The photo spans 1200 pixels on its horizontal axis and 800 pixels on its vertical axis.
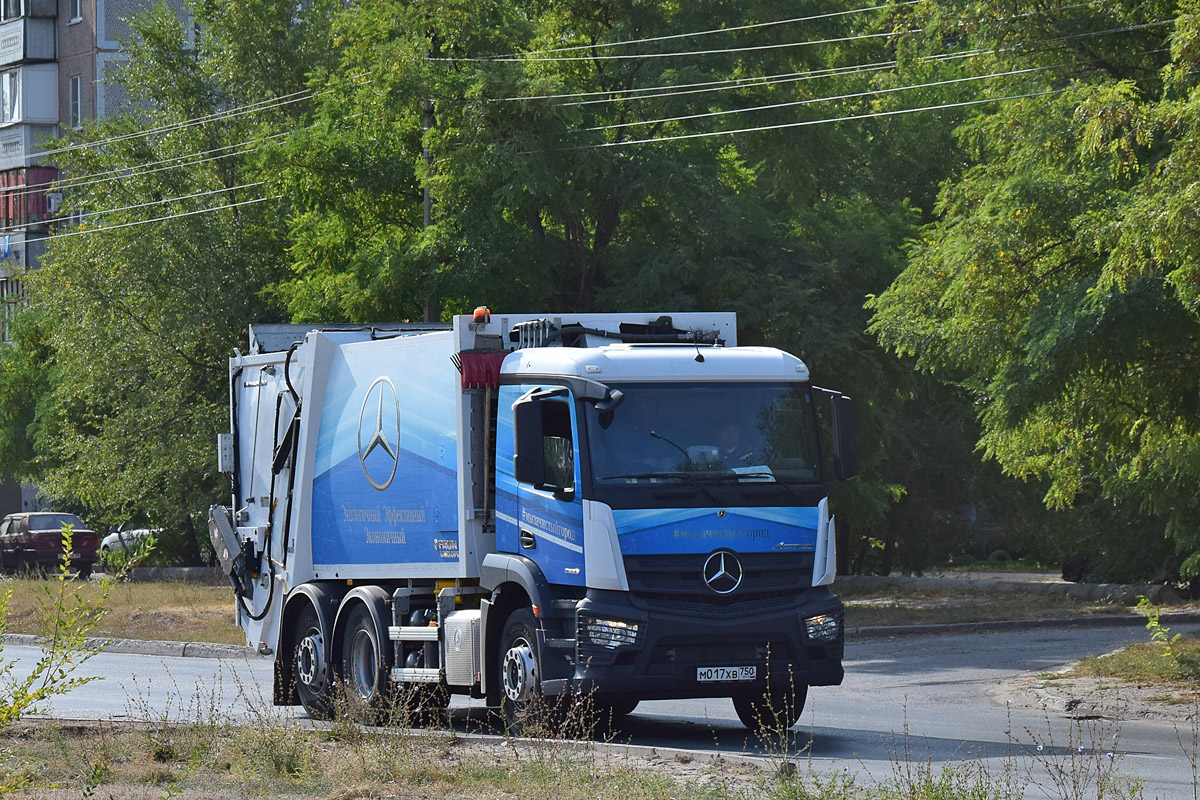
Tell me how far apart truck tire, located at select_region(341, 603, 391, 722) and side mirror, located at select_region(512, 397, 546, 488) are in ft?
7.73

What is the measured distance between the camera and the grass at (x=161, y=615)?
23.3m

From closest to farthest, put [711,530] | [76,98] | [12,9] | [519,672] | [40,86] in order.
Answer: [711,530] < [519,672] < [40,86] < [76,98] < [12,9]

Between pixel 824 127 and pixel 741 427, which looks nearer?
pixel 741 427

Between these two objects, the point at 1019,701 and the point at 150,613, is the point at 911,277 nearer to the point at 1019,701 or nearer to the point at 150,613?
the point at 1019,701

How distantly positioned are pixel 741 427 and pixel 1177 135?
590 centimetres

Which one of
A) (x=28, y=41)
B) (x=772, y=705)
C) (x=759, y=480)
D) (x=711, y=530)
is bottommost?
(x=772, y=705)

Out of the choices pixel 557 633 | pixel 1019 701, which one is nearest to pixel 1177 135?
pixel 1019 701

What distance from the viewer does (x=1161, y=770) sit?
1048 cm

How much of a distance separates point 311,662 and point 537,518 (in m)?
3.54

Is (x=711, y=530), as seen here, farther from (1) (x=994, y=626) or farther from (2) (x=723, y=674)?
(1) (x=994, y=626)

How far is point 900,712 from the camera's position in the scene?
48.4 feet

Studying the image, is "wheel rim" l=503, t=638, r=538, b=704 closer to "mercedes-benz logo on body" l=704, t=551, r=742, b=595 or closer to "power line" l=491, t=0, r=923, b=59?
"mercedes-benz logo on body" l=704, t=551, r=742, b=595

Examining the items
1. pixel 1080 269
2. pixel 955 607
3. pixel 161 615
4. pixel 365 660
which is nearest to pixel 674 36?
pixel 955 607

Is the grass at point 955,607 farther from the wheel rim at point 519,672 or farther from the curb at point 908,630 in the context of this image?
the wheel rim at point 519,672
